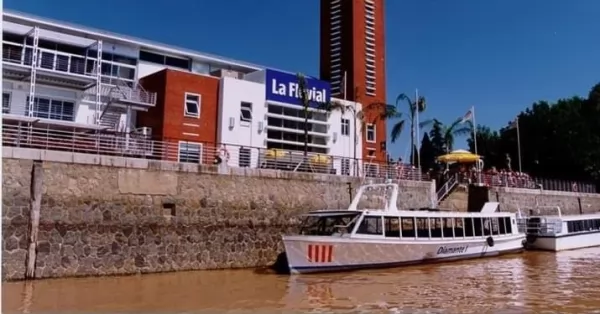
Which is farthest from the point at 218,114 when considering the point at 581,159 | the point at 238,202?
the point at 581,159

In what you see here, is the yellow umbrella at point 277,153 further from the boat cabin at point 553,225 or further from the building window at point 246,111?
the boat cabin at point 553,225

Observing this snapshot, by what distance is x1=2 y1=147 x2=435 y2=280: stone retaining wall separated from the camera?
14477mm

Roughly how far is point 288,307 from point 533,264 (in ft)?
45.0

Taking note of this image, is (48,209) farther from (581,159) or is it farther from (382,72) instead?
(581,159)

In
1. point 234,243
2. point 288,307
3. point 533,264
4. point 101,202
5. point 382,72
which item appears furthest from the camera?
point 382,72

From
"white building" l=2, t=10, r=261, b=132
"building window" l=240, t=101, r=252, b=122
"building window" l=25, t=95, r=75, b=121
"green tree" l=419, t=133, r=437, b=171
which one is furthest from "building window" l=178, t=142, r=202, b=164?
"green tree" l=419, t=133, r=437, b=171

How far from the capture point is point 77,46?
28375mm

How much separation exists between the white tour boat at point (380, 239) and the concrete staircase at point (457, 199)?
18.4 feet

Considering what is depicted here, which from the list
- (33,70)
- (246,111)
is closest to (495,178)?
(246,111)

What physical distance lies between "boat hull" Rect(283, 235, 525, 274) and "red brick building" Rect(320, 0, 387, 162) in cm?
1635

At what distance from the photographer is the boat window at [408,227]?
63.2 feet

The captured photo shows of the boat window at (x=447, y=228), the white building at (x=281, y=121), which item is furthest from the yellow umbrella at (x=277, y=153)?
the boat window at (x=447, y=228)

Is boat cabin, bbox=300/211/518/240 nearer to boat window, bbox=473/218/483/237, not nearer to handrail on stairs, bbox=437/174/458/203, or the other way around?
boat window, bbox=473/218/483/237

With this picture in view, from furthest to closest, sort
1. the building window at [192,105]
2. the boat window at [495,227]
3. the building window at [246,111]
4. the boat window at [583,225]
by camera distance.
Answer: the building window at [246,111] → the building window at [192,105] → the boat window at [583,225] → the boat window at [495,227]
